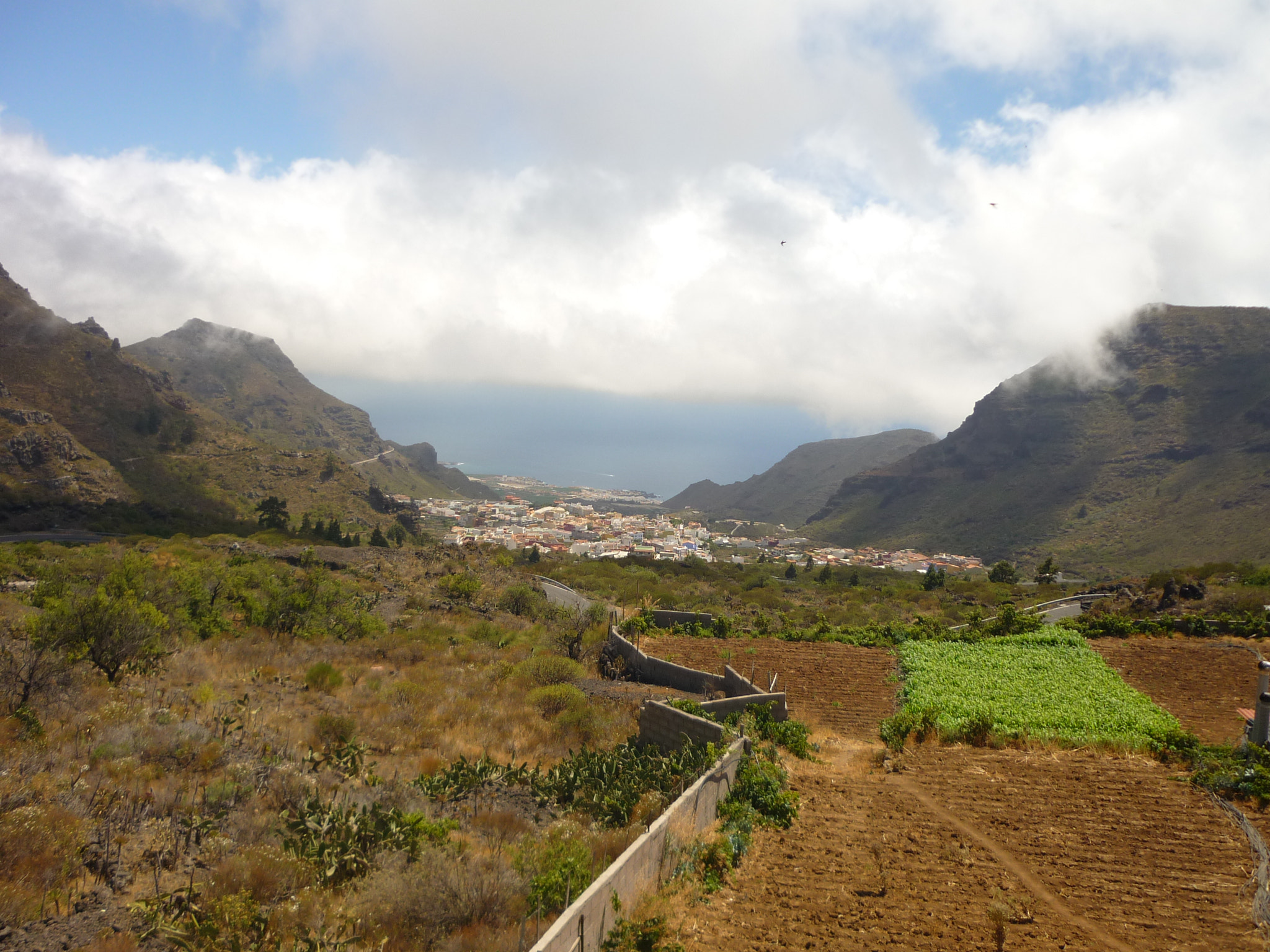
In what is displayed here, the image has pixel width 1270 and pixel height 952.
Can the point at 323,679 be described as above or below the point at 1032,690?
above

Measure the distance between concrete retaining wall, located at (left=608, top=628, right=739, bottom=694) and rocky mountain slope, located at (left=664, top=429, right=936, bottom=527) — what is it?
121 meters

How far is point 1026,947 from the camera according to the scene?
19.9 feet

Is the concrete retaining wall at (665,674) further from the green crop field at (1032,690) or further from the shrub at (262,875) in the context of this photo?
the shrub at (262,875)

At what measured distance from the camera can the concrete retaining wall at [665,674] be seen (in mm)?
16331

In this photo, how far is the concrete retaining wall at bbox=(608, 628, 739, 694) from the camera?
Result: 16331mm

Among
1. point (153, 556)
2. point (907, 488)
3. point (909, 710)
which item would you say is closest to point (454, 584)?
point (153, 556)

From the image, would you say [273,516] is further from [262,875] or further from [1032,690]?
[1032,690]

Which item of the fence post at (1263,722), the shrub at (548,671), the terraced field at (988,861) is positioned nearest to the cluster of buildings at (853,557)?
the shrub at (548,671)

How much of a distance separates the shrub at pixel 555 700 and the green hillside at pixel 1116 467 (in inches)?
2078

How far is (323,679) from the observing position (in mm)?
13312

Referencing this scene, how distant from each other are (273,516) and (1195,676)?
54398 mm

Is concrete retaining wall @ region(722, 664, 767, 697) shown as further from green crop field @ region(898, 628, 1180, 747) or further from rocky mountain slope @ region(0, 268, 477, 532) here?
rocky mountain slope @ region(0, 268, 477, 532)

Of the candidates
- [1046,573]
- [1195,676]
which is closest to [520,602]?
[1195,676]

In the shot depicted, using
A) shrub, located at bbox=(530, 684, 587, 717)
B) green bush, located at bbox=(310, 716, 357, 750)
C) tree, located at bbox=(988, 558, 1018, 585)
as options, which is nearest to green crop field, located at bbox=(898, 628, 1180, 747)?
shrub, located at bbox=(530, 684, 587, 717)
